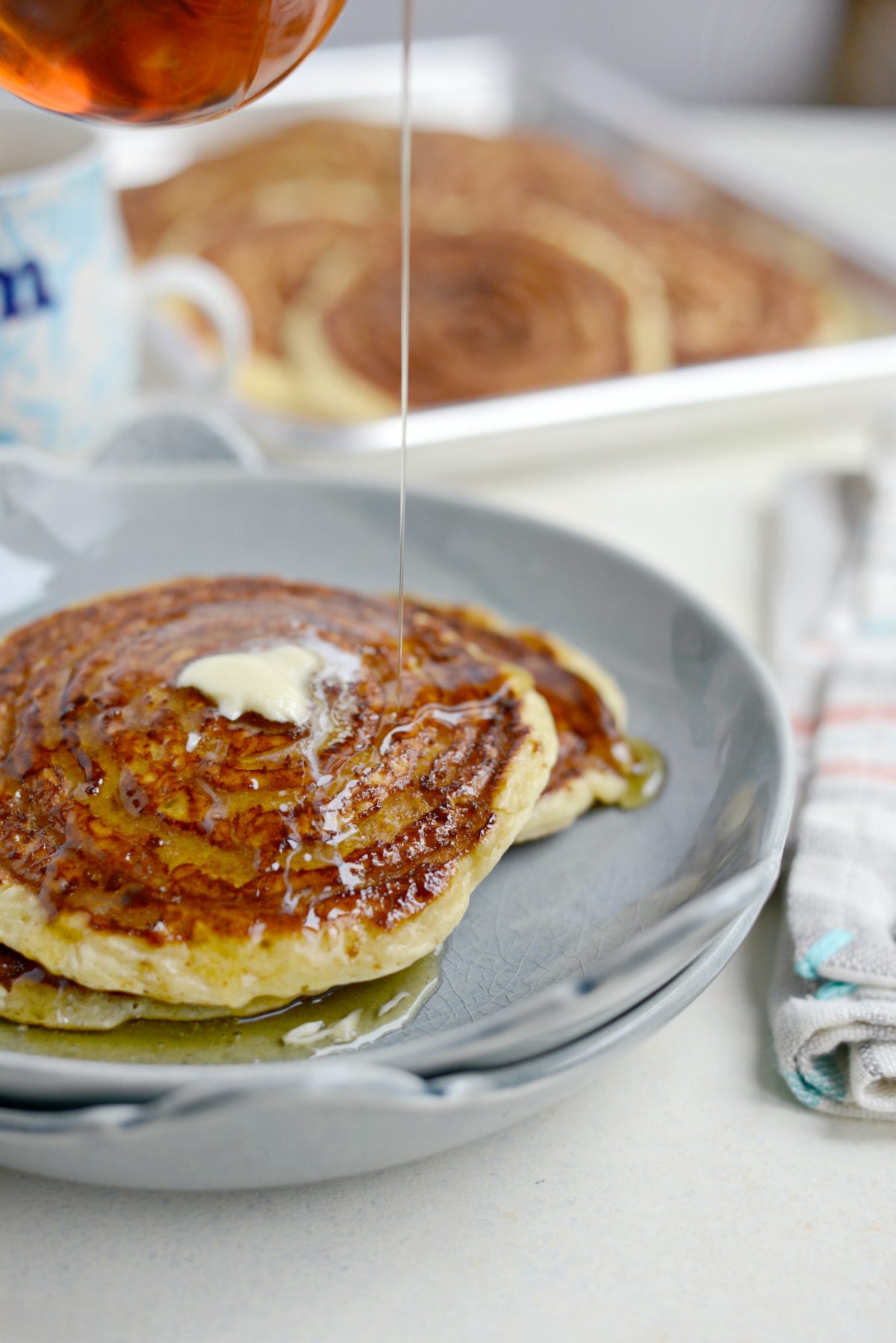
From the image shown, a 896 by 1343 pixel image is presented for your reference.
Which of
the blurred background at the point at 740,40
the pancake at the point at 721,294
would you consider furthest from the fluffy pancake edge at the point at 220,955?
the blurred background at the point at 740,40

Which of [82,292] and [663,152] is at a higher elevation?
[663,152]

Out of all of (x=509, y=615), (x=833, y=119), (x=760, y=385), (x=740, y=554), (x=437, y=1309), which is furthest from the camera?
(x=833, y=119)

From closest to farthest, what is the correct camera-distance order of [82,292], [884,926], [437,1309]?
[437,1309], [884,926], [82,292]

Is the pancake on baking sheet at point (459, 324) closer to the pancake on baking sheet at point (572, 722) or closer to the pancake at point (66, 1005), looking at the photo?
the pancake on baking sheet at point (572, 722)

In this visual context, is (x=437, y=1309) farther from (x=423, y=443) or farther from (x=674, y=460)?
(x=674, y=460)

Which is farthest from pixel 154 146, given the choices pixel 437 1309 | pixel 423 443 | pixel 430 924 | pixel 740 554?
pixel 437 1309

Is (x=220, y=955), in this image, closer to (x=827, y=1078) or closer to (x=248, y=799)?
(x=248, y=799)

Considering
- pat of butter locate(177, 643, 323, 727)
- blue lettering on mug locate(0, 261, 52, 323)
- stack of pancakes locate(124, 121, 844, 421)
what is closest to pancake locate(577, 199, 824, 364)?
stack of pancakes locate(124, 121, 844, 421)
